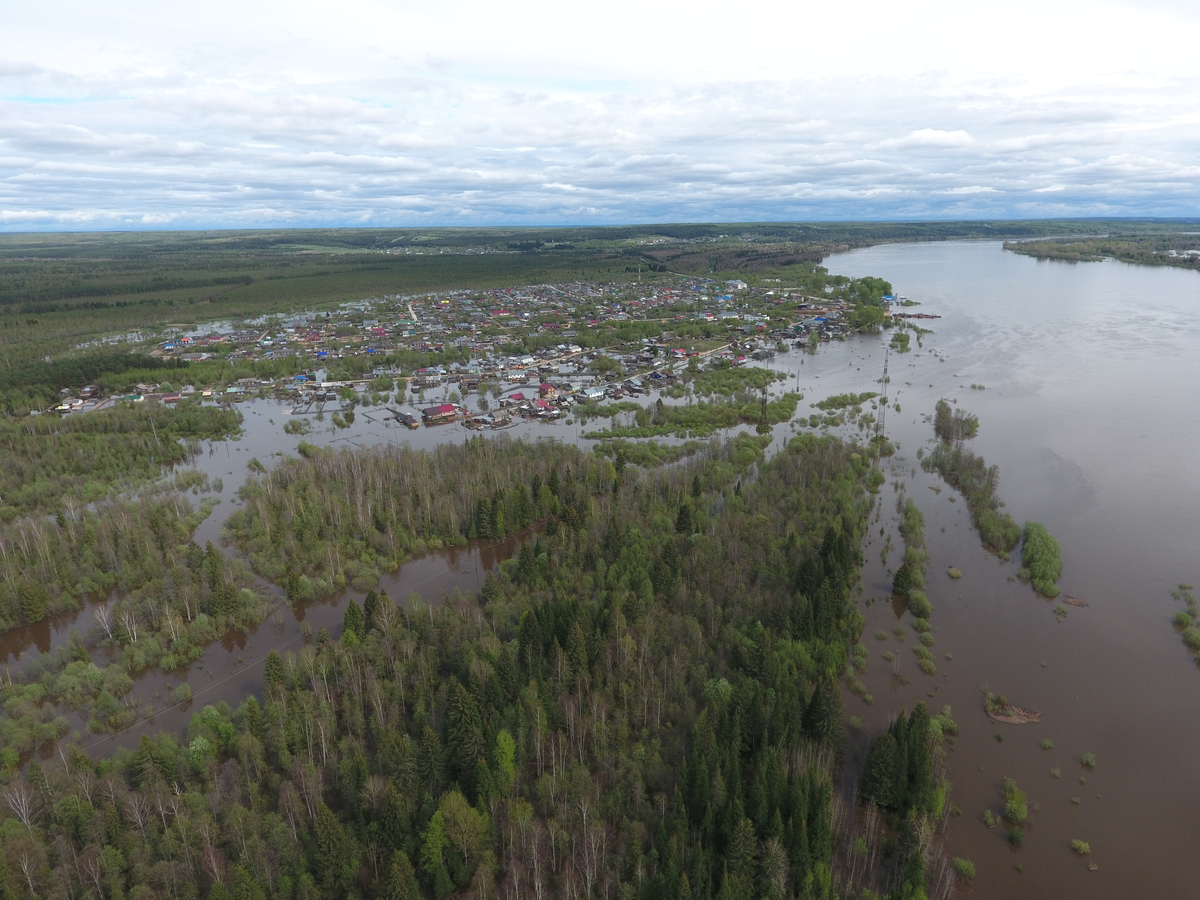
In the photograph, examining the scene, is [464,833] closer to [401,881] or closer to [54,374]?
[401,881]

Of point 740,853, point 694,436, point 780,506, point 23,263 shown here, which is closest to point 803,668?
point 740,853

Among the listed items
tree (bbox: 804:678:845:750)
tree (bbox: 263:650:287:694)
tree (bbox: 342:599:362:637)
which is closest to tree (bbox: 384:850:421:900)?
tree (bbox: 263:650:287:694)

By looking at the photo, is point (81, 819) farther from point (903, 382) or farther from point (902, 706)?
point (903, 382)

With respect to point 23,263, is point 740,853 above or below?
below

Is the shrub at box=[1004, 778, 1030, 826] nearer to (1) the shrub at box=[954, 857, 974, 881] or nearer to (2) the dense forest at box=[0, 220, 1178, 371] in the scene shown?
(1) the shrub at box=[954, 857, 974, 881]

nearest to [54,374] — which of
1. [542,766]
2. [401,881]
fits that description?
[542,766]
